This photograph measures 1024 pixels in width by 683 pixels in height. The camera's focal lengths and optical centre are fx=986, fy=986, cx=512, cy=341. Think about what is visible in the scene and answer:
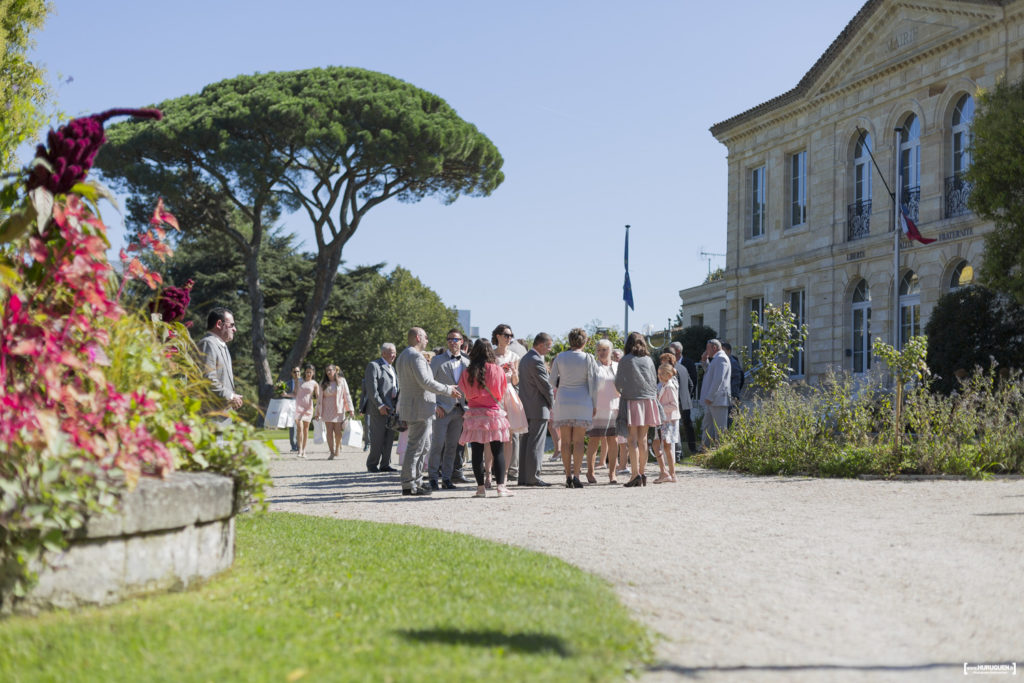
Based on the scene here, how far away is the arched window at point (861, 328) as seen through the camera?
24.5 metres

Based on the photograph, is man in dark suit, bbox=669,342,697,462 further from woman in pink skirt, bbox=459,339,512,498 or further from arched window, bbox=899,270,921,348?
arched window, bbox=899,270,921,348

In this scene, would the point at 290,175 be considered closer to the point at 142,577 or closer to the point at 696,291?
the point at 696,291

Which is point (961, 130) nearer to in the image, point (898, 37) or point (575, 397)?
point (898, 37)

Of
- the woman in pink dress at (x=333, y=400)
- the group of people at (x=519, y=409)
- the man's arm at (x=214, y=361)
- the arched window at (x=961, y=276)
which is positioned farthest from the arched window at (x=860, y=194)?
the man's arm at (x=214, y=361)

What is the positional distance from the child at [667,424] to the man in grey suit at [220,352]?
17.2ft

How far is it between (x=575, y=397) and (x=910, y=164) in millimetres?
15886

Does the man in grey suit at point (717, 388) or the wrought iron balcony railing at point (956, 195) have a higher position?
the wrought iron balcony railing at point (956, 195)

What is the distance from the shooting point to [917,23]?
23.5 meters

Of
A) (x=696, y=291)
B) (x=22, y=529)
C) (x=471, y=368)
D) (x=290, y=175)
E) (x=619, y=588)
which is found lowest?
(x=619, y=588)

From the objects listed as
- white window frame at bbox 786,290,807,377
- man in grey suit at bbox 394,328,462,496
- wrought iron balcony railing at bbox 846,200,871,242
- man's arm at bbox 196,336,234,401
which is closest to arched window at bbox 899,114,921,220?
wrought iron balcony railing at bbox 846,200,871,242

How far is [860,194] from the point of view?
25.6 metres

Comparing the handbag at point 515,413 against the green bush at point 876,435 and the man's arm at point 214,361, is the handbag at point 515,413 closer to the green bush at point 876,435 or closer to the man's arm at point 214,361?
the green bush at point 876,435

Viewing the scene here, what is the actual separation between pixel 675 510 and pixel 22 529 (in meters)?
5.91

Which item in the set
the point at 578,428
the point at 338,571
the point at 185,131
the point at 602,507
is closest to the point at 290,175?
the point at 185,131
